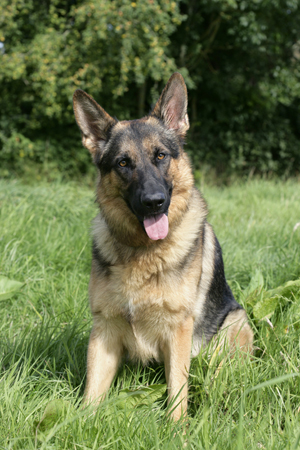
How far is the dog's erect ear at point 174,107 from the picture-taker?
2.43m

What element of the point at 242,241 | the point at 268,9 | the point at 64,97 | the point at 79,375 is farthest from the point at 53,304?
the point at 268,9

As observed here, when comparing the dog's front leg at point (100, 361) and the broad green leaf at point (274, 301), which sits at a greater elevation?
the broad green leaf at point (274, 301)

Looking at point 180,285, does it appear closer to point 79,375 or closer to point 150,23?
point 79,375

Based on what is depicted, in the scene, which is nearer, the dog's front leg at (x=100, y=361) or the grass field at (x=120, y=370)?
the grass field at (x=120, y=370)

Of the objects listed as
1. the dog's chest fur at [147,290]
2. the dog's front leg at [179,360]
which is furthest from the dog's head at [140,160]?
the dog's front leg at [179,360]

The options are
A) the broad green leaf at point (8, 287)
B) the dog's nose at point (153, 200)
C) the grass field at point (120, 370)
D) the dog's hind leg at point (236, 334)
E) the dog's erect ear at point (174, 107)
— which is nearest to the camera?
the grass field at point (120, 370)

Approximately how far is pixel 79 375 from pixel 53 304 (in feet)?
2.82

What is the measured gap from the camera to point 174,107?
253 centimetres

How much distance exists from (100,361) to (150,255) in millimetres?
699

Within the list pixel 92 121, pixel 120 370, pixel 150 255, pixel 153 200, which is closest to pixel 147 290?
pixel 150 255

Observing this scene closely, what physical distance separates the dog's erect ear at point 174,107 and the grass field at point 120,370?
1.40 metres

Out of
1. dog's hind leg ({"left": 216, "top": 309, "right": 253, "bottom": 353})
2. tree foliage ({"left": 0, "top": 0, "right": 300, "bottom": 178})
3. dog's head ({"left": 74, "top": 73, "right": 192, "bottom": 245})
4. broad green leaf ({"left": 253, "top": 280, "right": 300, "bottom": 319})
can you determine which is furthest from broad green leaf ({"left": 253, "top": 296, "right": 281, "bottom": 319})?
tree foliage ({"left": 0, "top": 0, "right": 300, "bottom": 178})

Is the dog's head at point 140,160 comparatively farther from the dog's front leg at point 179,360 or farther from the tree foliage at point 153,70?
the tree foliage at point 153,70

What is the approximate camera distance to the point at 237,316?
8.57 ft
